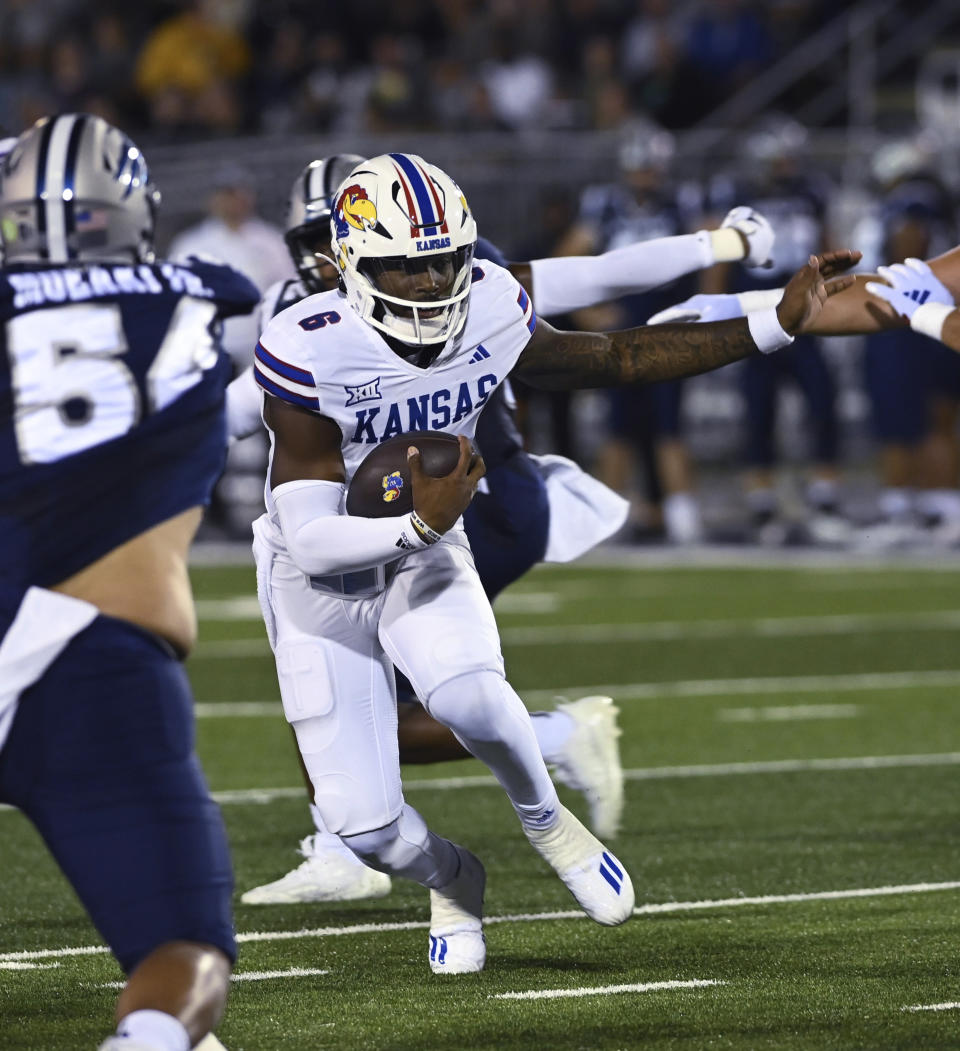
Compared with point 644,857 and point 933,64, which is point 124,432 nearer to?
point 644,857

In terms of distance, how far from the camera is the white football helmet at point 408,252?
419cm

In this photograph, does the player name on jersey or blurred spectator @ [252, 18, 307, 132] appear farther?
blurred spectator @ [252, 18, 307, 132]

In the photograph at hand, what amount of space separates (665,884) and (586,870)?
2.94 ft

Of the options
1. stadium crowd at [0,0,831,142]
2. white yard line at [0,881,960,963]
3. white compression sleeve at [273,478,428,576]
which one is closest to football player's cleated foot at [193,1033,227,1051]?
white compression sleeve at [273,478,428,576]

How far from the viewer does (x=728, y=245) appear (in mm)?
5215

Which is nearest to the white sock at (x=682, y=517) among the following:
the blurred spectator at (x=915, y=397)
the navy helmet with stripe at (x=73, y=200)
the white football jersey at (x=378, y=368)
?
the blurred spectator at (x=915, y=397)

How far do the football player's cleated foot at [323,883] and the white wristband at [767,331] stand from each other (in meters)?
1.47

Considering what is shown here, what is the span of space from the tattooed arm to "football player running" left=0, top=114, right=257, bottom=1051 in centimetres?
146

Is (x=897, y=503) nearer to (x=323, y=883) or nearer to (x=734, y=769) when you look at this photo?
(x=734, y=769)

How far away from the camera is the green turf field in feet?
12.8

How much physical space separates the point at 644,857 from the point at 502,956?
1.12 m

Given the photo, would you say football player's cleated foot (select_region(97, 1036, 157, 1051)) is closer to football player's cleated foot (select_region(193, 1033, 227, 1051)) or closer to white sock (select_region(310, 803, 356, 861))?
football player's cleated foot (select_region(193, 1033, 227, 1051))

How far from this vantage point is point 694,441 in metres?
15.8

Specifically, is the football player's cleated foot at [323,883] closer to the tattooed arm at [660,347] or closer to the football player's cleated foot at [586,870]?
the football player's cleated foot at [586,870]
